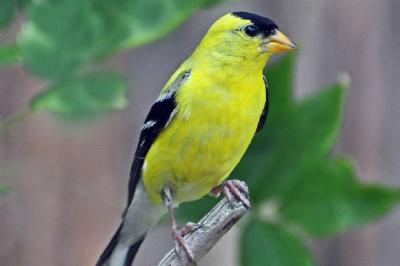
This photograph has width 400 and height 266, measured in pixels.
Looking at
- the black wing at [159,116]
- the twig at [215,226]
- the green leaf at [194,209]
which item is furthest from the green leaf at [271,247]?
the black wing at [159,116]

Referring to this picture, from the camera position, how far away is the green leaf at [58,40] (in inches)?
70.5

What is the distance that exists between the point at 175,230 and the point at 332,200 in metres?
0.45

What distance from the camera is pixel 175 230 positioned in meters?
2.55

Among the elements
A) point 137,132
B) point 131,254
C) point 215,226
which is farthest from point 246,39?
point 137,132

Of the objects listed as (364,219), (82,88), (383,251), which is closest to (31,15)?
(82,88)

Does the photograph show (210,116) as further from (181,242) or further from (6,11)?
(6,11)

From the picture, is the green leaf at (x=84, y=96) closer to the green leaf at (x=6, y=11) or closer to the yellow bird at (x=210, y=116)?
the green leaf at (x=6, y=11)

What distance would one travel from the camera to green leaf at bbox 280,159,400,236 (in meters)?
2.40

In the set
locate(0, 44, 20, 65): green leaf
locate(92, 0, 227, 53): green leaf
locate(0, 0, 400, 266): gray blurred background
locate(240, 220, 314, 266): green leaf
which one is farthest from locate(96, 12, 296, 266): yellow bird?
locate(0, 0, 400, 266): gray blurred background

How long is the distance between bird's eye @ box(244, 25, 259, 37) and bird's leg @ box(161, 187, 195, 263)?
0.53m

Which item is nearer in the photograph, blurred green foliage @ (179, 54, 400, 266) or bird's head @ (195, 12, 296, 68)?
blurred green foliage @ (179, 54, 400, 266)

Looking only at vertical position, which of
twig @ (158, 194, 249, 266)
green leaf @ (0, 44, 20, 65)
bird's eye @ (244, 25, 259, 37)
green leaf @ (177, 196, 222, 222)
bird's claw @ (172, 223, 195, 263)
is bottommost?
green leaf @ (177, 196, 222, 222)

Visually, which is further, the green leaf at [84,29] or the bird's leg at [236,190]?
the bird's leg at [236,190]

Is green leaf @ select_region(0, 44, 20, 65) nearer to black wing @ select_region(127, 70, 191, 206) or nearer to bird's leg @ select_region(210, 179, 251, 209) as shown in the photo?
bird's leg @ select_region(210, 179, 251, 209)
